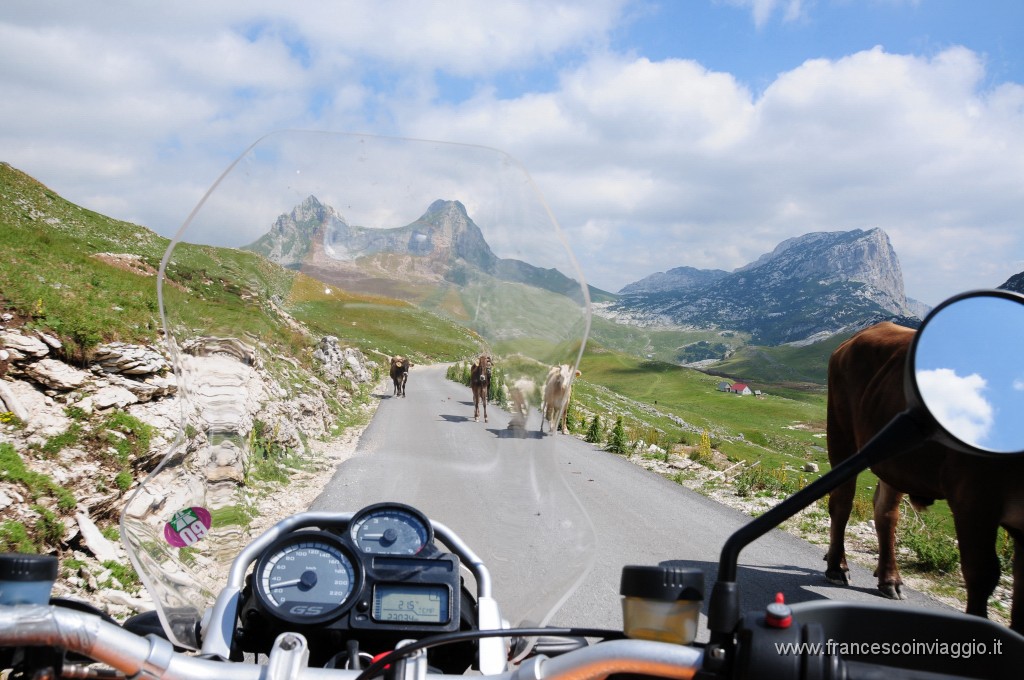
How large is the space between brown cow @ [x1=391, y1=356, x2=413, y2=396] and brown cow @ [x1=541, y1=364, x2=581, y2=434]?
0.39 metres

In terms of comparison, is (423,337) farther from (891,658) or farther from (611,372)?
(611,372)

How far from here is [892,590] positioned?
23.0 ft

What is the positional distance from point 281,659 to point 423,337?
2.82ft

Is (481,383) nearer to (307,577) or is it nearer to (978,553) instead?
(307,577)

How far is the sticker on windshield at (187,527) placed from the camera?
1699mm

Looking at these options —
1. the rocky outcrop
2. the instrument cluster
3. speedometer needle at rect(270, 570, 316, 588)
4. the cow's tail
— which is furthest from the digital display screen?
the cow's tail

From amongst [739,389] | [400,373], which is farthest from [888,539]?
[739,389]

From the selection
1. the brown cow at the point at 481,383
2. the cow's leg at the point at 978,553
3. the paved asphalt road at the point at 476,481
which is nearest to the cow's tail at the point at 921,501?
the cow's leg at the point at 978,553

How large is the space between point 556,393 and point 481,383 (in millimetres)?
188

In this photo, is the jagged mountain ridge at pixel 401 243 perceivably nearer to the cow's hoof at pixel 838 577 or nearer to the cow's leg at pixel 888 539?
the cow's leg at pixel 888 539

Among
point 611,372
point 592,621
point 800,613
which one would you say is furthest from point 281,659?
point 611,372

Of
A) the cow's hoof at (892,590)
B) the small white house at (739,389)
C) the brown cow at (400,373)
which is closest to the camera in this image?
the brown cow at (400,373)

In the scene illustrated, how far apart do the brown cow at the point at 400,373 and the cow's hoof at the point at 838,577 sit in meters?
6.60

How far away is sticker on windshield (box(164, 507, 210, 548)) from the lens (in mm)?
1699
